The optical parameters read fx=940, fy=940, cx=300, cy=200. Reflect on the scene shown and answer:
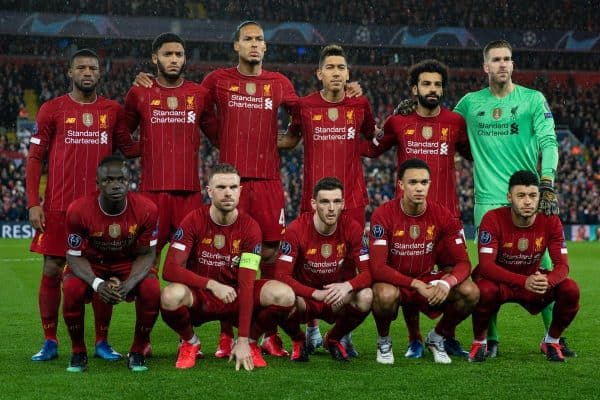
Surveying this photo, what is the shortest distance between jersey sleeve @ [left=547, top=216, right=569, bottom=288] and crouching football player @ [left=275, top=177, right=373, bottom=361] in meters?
1.27

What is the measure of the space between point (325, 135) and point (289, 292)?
1.41 m

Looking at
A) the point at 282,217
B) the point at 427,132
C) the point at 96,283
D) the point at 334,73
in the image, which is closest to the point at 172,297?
the point at 96,283

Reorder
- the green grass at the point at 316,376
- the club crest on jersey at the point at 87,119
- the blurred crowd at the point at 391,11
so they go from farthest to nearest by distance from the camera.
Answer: the blurred crowd at the point at 391,11
the club crest on jersey at the point at 87,119
the green grass at the point at 316,376

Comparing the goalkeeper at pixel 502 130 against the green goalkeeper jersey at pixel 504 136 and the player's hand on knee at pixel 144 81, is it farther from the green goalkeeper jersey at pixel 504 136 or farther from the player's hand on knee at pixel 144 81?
the player's hand on knee at pixel 144 81

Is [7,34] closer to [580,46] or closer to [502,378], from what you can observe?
[580,46]

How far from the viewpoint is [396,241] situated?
21.1 feet

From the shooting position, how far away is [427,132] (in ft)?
22.7

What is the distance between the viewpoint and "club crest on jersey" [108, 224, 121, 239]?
6.10 m

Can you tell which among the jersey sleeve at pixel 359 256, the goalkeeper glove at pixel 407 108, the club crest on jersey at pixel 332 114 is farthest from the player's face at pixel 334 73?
the jersey sleeve at pixel 359 256

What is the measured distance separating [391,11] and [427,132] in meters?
29.3

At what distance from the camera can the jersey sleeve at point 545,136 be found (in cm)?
664

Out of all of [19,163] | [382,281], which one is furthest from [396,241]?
[19,163]

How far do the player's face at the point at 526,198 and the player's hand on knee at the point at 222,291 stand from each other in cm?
198

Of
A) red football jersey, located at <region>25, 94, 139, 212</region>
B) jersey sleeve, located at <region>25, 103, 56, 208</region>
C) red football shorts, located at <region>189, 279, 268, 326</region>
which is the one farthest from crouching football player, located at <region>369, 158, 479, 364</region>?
jersey sleeve, located at <region>25, 103, 56, 208</region>
